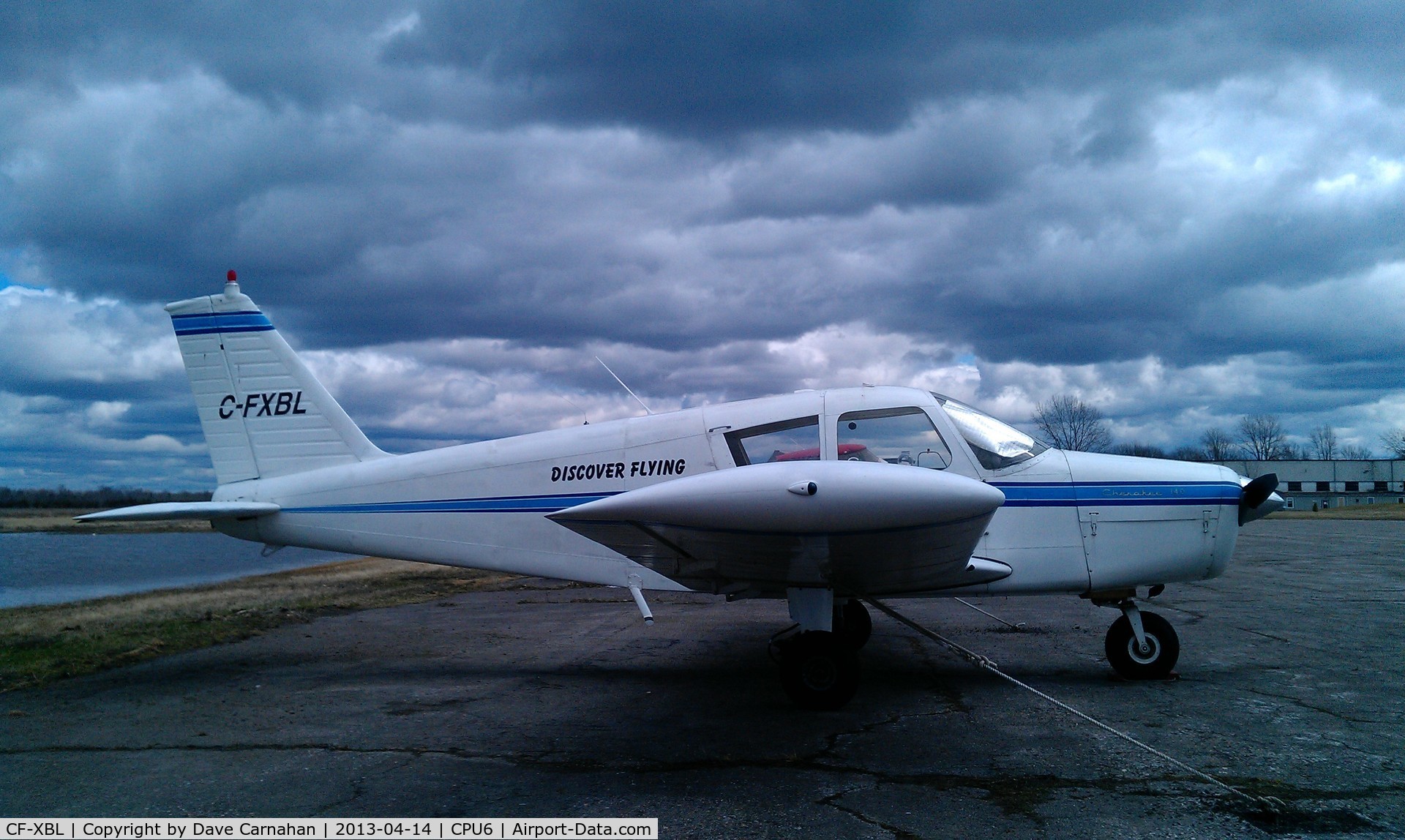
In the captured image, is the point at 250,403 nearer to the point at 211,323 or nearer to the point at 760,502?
the point at 211,323

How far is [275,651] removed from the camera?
29.8 ft

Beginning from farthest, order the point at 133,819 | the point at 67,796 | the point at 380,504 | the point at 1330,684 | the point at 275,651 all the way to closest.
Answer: the point at 275,651, the point at 380,504, the point at 1330,684, the point at 67,796, the point at 133,819

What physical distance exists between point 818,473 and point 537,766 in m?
2.48

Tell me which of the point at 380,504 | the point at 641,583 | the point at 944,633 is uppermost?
the point at 380,504

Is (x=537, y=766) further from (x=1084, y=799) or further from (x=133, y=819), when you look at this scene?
(x=1084, y=799)

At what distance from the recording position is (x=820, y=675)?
6.23m

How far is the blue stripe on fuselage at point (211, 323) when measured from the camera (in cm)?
877

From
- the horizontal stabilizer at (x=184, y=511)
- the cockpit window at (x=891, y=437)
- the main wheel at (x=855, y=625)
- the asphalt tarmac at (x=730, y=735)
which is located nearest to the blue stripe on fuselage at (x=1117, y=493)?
the cockpit window at (x=891, y=437)

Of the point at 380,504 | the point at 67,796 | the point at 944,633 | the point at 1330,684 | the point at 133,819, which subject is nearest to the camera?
the point at 133,819

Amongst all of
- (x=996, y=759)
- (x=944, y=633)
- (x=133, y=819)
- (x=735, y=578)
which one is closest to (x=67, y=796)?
(x=133, y=819)

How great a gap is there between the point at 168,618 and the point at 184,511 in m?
4.82

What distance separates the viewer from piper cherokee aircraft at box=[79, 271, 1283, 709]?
192 inches

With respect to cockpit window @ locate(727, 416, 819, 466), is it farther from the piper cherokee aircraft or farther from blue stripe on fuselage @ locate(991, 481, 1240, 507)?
blue stripe on fuselage @ locate(991, 481, 1240, 507)

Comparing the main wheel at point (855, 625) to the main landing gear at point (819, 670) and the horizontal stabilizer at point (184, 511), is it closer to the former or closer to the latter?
the main landing gear at point (819, 670)
